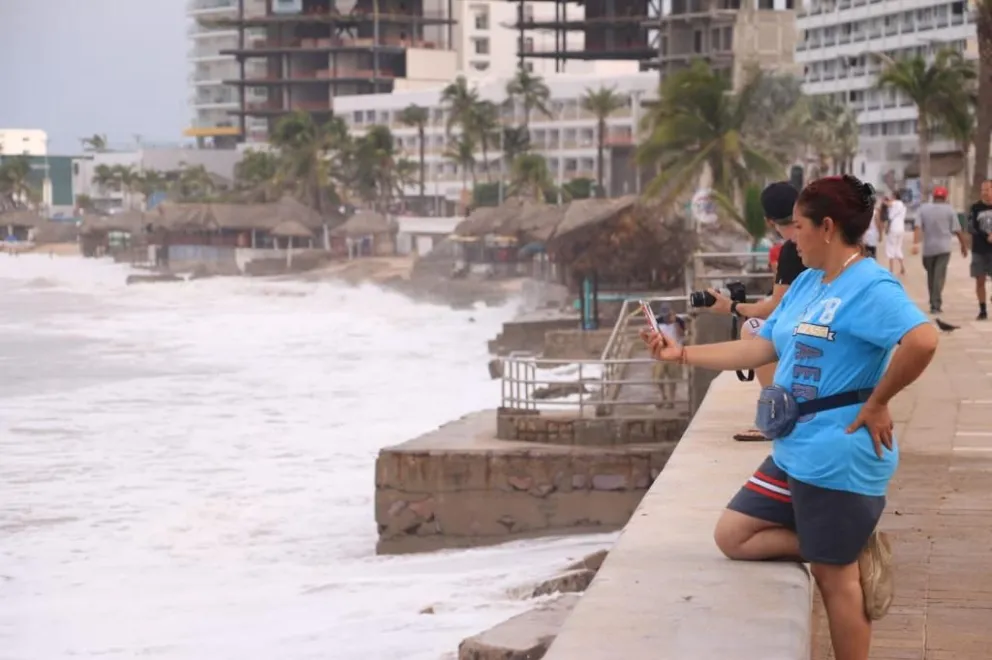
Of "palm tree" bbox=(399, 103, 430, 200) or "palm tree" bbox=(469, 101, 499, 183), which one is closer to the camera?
"palm tree" bbox=(469, 101, 499, 183)

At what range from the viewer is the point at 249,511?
18.9m

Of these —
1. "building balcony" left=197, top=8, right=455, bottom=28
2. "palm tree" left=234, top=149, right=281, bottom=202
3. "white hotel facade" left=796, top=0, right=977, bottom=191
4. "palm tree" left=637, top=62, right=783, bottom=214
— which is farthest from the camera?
"building balcony" left=197, top=8, right=455, bottom=28

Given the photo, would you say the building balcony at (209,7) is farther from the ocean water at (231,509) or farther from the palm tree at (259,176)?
the ocean water at (231,509)

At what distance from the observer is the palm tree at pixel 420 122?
95188 millimetres

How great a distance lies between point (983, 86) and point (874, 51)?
48060 mm

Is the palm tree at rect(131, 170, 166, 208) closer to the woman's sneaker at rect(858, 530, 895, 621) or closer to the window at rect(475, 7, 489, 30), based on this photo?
the window at rect(475, 7, 489, 30)

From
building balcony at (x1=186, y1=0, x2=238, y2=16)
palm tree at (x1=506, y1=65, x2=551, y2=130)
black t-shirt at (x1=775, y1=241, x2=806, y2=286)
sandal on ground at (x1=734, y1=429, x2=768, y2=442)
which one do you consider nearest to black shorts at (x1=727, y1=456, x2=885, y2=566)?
black t-shirt at (x1=775, y1=241, x2=806, y2=286)

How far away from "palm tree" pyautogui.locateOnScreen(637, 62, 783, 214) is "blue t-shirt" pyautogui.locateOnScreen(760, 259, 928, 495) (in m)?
32.7

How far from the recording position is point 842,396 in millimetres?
4824

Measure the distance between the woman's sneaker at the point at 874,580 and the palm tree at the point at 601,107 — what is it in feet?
249

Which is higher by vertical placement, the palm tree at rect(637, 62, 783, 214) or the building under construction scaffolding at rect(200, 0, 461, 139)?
the building under construction scaffolding at rect(200, 0, 461, 139)

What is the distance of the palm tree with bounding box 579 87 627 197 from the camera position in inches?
3239

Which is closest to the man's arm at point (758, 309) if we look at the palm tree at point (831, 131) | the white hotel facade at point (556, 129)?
the palm tree at point (831, 131)

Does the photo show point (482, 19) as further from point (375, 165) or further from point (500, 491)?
point (500, 491)
